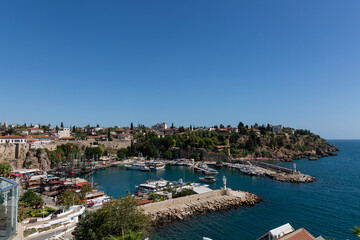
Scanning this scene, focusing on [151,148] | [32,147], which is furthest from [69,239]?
[151,148]

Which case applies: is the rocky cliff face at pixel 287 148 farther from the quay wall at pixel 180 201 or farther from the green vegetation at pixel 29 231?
the green vegetation at pixel 29 231

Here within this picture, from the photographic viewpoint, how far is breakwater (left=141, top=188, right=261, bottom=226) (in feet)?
73.7

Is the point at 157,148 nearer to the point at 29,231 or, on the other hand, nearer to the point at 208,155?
the point at 208,155

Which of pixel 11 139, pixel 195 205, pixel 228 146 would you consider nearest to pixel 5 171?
pixel 11 139

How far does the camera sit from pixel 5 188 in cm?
453

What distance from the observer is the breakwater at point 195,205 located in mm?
22469

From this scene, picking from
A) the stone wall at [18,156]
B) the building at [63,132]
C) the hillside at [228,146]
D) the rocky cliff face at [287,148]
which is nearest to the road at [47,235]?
the stone wall at [18,156]

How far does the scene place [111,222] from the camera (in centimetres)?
1291

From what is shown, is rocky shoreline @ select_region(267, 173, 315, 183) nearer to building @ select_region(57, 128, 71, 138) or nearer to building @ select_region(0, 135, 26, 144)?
building @ select_region(0, 135, 26, 144)

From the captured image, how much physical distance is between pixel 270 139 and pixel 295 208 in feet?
210

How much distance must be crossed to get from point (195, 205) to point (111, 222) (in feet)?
47.1

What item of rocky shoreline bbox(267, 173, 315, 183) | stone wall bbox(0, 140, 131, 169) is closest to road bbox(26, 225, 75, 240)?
rocky shoreline bbox(267, 173, 315, 183)

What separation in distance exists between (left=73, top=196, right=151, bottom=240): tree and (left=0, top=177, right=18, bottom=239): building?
8231mm

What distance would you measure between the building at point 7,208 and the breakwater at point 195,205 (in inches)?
726
